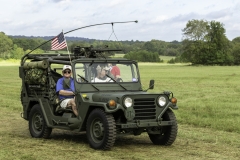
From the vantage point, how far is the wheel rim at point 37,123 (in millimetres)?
10555

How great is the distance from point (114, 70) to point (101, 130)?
66.5 inches

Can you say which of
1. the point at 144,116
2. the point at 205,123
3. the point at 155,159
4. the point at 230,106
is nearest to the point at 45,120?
the point at 144,116

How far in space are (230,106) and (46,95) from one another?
354 inches

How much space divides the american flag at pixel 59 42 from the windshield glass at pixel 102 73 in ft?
3.47

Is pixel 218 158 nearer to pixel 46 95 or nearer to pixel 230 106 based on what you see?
pixel 46 95

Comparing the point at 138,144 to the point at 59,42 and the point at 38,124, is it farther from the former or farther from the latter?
the point at 59,42

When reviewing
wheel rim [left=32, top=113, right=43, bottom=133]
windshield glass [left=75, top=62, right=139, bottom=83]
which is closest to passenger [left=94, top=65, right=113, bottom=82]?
windshield glass [left=75, top=62, right=139, bottom=83]

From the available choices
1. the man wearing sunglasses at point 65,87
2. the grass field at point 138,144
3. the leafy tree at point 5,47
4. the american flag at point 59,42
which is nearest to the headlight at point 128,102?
the grass field at point 138,144

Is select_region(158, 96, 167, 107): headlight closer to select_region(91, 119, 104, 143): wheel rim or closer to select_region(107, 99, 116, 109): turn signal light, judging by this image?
select_region(107, 99, 116, 109): turn signal light

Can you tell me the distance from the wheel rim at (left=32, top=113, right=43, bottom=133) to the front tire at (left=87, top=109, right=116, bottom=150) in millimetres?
1856

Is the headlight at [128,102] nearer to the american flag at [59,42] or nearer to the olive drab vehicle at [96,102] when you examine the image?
the olive drab vehicle at [96,102]

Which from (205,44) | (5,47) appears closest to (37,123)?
(205,44)

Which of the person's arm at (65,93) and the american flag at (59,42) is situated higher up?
the american flag at (59,42)

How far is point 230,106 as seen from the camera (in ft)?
56.8
